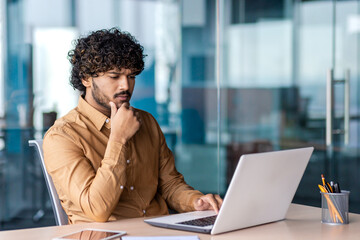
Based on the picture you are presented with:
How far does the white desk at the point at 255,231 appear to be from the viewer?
1.72 meters

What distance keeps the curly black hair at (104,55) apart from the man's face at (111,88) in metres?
0.02

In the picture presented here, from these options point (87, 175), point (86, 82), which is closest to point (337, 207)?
point (87, 175)

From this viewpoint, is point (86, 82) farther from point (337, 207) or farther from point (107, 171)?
point (337, 207)

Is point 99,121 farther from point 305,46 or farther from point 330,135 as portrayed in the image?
point 305,46

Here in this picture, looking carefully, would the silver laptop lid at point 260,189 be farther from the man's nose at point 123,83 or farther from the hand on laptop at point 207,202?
the man's nose at point 123,83

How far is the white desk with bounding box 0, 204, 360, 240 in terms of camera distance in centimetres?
172

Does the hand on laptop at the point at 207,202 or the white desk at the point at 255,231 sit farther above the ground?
the hand on laptop at the point at 207,202

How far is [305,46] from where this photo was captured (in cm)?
489

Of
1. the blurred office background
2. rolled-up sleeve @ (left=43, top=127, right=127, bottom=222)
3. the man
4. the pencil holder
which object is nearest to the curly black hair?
the man

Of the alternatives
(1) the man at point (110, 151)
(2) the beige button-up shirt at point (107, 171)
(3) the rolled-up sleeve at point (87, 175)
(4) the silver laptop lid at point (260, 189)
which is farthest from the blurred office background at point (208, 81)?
(4) the silver laptop lid at point (260, 189)

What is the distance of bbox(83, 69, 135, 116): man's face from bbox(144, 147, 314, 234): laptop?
0.55 m

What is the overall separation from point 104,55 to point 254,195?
0.89 m

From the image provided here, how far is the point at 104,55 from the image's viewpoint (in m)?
2.30

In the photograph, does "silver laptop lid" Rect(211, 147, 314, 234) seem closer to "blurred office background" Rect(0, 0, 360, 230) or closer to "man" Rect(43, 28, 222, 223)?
"man" Rect(43, 28, 222, 223)
